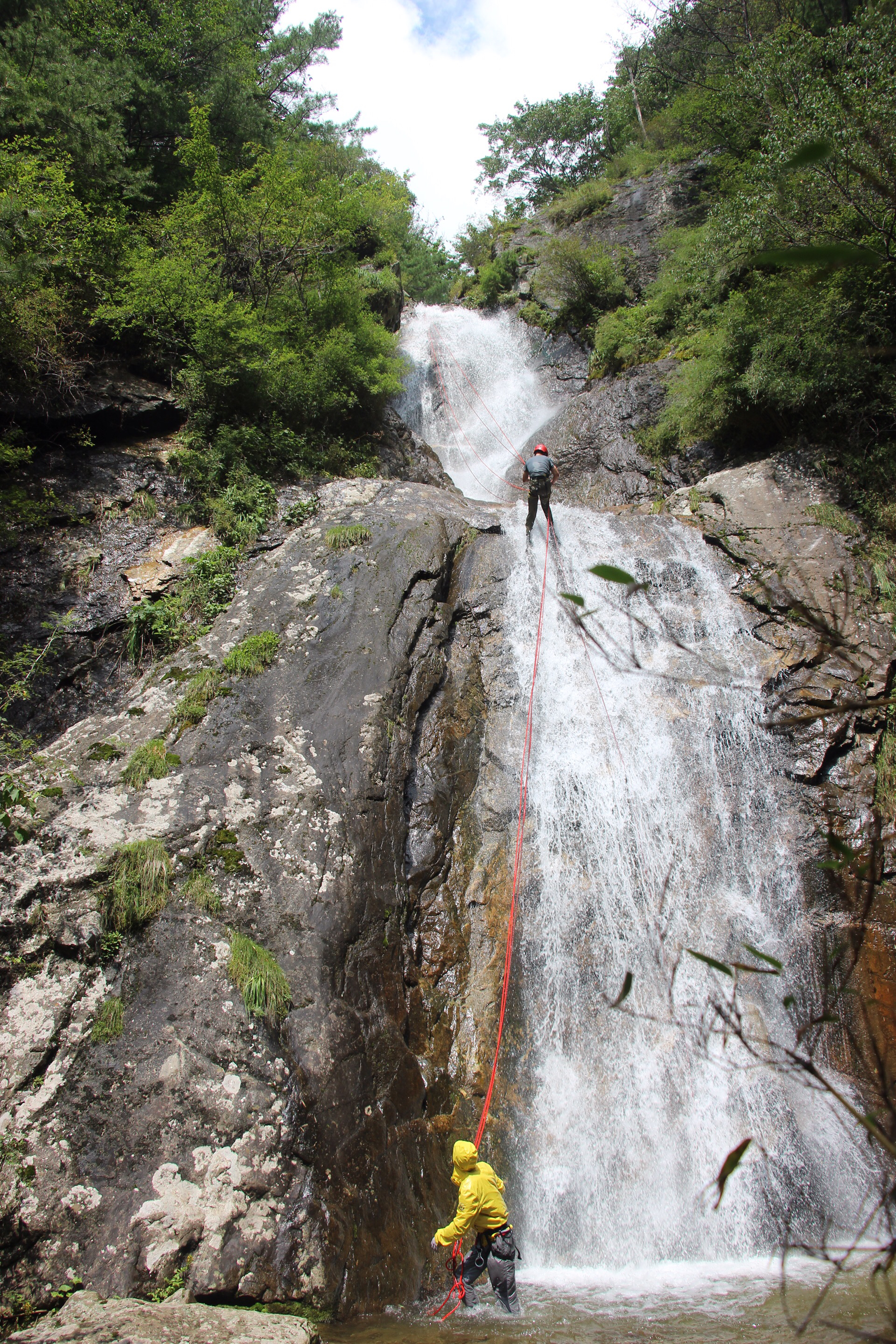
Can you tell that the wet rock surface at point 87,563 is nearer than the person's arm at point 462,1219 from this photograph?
No

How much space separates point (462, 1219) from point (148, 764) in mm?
4401

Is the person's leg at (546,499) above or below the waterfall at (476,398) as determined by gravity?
below

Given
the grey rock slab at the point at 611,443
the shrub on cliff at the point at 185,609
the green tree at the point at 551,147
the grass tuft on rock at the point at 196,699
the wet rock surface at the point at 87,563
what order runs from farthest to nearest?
the green tree at the point at 551,147 → the grey rock slab at the point at 611,443 → the shrub on cliff at the point at 185,609 → the wet rock surface at the point at 87,563 → the grass tuft on rock at the point at 196,699

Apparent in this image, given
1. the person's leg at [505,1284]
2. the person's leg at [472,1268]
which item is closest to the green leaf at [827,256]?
the person's leg at [505,1284]

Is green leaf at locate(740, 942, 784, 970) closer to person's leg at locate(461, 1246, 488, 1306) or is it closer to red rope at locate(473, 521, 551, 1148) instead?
person's leg at locate(461, 1246, 488, 1306)

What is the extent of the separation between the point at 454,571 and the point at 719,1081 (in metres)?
6.78

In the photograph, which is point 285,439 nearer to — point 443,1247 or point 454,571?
point 454,571

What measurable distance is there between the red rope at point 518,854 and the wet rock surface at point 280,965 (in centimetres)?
14

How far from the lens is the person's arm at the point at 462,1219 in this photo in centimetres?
473

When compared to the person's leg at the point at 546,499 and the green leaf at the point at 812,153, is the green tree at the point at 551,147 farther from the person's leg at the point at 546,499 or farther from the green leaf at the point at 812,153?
the green leaf at the point at 812,153

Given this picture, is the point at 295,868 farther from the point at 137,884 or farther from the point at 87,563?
the point at 87,563

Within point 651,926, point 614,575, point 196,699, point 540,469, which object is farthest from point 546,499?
point 614,575

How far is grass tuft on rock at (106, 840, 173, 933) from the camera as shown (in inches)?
212

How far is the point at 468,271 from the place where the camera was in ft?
86.5
